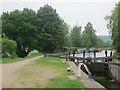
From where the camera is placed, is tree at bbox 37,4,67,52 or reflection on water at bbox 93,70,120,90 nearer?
reflection on water at bbox 93,70,120,90

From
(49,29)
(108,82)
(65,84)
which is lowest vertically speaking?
(108,82)

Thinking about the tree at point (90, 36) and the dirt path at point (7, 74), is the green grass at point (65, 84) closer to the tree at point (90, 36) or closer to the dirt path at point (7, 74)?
the dirt path at point (7, 74)

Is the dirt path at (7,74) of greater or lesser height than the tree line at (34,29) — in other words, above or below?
below

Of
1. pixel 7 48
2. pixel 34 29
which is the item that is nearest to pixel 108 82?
pixel 7 48

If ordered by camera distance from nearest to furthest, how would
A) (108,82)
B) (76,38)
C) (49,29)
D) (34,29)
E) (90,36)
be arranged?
(108,82)
(34,29)
(49,29)
(76,38)
(90,36)

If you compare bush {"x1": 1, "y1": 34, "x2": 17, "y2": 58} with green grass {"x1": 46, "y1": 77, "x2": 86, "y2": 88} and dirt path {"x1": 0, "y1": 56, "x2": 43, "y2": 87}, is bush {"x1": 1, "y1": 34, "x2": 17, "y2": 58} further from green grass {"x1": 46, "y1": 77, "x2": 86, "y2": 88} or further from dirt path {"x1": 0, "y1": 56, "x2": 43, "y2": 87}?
green grass {"x1": 46, "y1": 77, "x2": 86, "y2": 88}

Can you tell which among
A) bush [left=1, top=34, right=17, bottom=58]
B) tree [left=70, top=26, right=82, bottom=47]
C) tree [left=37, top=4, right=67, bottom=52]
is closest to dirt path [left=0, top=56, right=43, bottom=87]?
bush [left=1, top=34, right=17, bottom=58]

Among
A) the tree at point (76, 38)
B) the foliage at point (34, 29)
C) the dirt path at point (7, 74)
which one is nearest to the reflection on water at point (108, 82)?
the dirt path at point (7, 74)

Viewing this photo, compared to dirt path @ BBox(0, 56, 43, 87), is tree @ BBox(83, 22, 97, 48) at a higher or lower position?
higher

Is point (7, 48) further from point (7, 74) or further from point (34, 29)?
point (7, 74)

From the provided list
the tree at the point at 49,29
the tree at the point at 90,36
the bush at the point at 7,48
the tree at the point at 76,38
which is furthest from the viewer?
the tree at the point at 90,36

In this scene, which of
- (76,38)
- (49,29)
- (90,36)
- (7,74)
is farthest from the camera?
(90,36)

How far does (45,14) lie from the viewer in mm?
48750

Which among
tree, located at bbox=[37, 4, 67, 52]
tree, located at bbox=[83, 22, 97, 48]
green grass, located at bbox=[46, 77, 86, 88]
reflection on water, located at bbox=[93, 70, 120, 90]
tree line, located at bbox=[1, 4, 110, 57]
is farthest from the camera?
tree, located at bbox=[83, 22, 97, 48]
